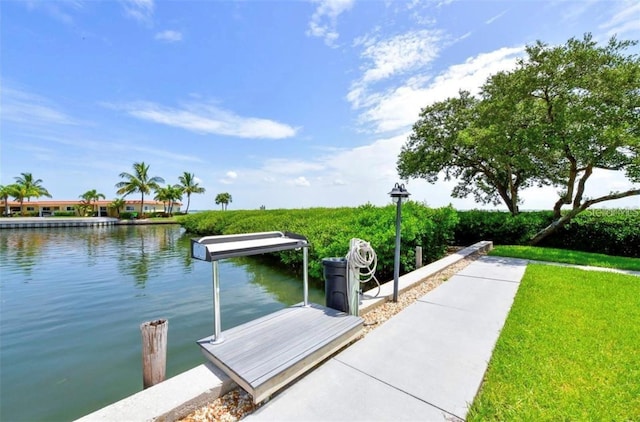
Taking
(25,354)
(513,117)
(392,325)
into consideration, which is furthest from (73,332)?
(513,117)

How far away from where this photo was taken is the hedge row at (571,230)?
8.96 metres

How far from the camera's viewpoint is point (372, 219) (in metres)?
7.92

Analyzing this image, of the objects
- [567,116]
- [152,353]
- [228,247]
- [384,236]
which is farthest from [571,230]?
[152,353]

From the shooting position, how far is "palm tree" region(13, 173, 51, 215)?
3881cm

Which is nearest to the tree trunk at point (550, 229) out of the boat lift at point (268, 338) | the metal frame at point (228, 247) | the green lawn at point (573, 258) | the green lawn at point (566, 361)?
the green lawn at point (573, 258)

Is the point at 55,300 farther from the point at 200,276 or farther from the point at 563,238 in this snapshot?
the point at 563,238

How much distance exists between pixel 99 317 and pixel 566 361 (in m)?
7.62

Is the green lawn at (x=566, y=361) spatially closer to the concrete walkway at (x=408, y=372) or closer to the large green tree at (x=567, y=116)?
the concrete walkway at (x=408, y=372)

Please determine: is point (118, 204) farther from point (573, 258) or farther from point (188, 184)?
point (573, 258)

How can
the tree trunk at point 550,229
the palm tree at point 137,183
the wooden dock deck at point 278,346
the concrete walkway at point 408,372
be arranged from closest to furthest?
the concrete walkway at point 408,372 → the wooden dock deck at point 278,346 → the tree trunk at point 550,229 → the palm tree at point 137,183

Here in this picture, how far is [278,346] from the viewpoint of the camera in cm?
275

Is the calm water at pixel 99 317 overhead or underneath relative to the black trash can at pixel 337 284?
underneath

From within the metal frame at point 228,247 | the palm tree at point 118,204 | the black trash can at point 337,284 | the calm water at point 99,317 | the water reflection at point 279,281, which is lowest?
the calm water at point 99,317

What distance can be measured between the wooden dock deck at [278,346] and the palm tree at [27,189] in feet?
182
